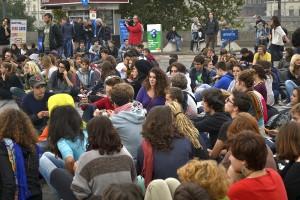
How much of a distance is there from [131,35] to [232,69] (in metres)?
13.3

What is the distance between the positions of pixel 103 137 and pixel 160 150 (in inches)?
23.6

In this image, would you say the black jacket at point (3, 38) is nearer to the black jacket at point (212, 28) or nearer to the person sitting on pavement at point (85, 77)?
the black jacket at point (212, 28)

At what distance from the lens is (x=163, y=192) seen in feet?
15.6

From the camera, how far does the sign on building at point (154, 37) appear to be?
3475 cm

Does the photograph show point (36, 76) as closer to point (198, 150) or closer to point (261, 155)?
point (198, 150)

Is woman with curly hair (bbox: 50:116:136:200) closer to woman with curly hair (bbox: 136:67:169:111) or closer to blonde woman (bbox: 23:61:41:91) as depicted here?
woman with curly hair (bbox: 136:67:169:111)

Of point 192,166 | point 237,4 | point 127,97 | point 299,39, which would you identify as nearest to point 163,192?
point 192,166

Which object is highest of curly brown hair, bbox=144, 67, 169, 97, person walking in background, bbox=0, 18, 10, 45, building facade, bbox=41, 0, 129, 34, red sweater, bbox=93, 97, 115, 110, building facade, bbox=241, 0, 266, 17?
building facade, bbox=241, 0, 266, 17

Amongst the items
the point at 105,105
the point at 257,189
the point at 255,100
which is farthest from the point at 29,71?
the point at 257,189

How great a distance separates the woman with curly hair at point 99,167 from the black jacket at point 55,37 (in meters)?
17.9

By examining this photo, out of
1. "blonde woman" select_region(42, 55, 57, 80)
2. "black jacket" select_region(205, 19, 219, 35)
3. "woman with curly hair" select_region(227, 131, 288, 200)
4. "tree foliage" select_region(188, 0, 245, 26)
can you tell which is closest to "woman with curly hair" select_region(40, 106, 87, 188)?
"woman with curly hair" select_region(227, 131, 288, 200)

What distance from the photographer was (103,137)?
5.77 meters

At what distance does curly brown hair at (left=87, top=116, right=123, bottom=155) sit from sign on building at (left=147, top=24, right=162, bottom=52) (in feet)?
95.0

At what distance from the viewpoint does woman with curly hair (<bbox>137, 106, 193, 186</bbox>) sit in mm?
6031
